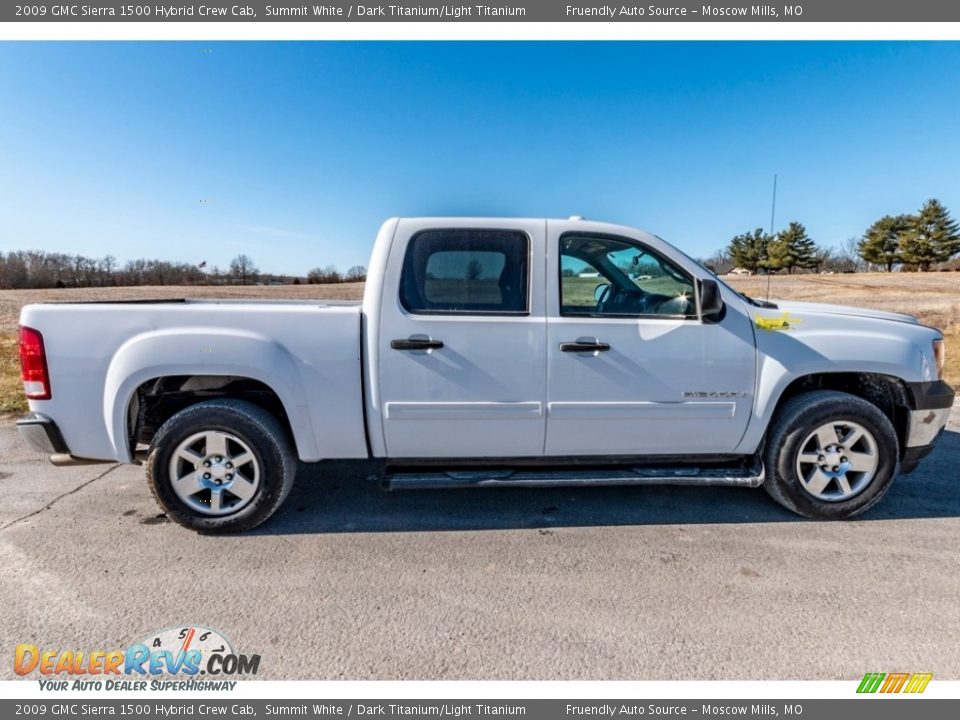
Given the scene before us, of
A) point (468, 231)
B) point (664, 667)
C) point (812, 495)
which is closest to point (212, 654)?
point (664, 667)

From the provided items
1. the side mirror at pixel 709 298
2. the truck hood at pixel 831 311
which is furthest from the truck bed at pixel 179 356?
the truck hood at pixel 831 311

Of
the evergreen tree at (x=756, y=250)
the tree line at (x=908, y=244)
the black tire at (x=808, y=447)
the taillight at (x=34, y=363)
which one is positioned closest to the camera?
the taillight at (x=34, y=363)

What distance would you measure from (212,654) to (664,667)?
1975 mm

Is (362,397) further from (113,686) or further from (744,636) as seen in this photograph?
(744,636)

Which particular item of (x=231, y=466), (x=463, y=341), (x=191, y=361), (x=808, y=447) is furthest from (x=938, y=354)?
(x=191, y=361)

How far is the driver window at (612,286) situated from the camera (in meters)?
3.00

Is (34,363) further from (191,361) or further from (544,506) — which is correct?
(544,506)

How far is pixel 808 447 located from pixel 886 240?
8462cm

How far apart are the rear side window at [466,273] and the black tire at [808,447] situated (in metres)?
1.92

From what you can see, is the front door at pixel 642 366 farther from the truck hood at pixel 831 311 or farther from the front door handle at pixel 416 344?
the front door handle at pixel 416 344

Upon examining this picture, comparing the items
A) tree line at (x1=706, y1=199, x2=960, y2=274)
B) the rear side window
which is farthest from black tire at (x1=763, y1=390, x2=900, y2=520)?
tree line at (x1=706, y1=199, x2=960, y2=274)

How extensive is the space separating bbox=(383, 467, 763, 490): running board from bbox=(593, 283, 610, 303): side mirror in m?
1.16

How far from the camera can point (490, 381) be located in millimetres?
2893

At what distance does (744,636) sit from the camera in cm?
214
